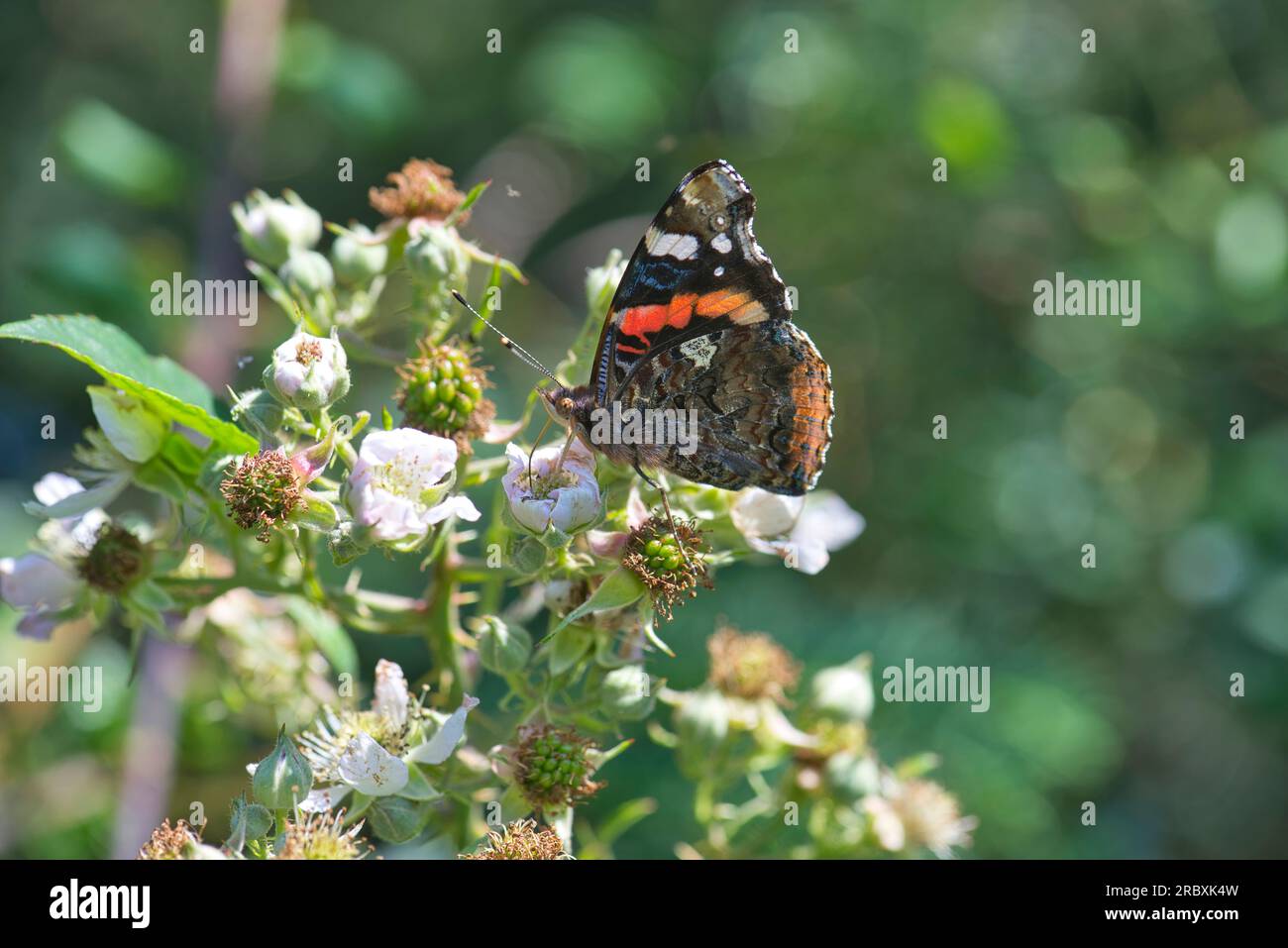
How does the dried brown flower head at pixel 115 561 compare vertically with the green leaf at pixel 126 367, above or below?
below

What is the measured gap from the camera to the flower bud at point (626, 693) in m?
2.19

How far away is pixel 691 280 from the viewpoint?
246 centimetres

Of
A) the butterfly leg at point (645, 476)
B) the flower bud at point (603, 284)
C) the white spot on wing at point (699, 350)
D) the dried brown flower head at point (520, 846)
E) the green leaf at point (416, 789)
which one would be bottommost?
the dried brown flower head at point (520, 846)

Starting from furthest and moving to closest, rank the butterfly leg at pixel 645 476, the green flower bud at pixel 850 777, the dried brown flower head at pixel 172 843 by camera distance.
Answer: the green flower bud at pixel 850 777 → the butterfly leg at pixel 645 476 → the dried brown flower head at pixel 172 843

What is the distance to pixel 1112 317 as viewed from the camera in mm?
4520

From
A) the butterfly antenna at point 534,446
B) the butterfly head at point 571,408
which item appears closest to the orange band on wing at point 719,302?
the butterfly head at point 571,408

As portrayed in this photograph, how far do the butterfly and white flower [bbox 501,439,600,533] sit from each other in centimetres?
13

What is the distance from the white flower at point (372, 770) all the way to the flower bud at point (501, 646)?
254 millimetres

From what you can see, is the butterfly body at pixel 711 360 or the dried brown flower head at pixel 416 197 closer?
the butterfly body at pixel 711 360

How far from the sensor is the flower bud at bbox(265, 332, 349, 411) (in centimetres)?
206

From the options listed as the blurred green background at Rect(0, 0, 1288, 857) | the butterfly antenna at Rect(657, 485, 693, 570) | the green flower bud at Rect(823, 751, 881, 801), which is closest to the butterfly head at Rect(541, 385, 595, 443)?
the butterfly antenna at Rect(657, 485, 693, 570)

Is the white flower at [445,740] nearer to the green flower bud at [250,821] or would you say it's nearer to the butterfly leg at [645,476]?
the green flower bud at [250,821]

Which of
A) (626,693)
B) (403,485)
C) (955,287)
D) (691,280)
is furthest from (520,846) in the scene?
(955,287)

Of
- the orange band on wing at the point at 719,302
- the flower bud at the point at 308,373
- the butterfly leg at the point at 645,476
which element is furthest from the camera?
the orange band on wing at the point at 719,302
